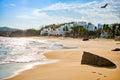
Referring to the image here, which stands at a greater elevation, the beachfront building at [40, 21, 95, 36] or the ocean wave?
the beachfront building at [40, 21, 95, 36]

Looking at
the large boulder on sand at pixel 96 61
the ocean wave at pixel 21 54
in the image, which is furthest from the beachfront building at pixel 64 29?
the large boulder on sand at pixel 96 61

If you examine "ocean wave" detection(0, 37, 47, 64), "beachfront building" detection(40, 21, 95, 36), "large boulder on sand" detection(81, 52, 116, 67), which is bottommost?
"ocean wave" detection(0, 37, 47, 64)

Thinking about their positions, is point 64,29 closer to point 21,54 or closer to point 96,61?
point 21,54

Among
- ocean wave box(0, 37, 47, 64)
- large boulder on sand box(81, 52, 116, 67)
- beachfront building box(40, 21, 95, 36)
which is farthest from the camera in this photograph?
beachfront building box(40, 21, 95, 36)

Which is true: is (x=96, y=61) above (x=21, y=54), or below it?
above

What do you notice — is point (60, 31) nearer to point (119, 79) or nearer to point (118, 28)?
point (118, 28)

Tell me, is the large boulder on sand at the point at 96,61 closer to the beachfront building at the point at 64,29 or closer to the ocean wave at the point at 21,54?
the ocean wave at the point at 21,54

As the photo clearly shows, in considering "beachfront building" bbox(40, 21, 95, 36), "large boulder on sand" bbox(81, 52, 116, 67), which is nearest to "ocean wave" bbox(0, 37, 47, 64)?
"large boulder on sand" bbox(81, 52, 116, 67)

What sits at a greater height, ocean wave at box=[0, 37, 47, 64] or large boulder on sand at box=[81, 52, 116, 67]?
large boulder on sand at box=[81, 52, 116, 67]

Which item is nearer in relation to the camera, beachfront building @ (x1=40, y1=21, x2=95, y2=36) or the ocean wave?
the ocean wave

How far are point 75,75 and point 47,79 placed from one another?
1472 mm

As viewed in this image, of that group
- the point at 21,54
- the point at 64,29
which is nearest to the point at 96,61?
the point at 21,54

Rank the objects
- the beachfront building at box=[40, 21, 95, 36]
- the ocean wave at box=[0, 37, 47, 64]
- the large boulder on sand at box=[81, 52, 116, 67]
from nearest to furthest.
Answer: the large boulder on sand at box=[81, 52, 116, 67], the ocean wave at box=[0, 37, 47, 64], the beachfront building at box=[40, 21, 95, 36]

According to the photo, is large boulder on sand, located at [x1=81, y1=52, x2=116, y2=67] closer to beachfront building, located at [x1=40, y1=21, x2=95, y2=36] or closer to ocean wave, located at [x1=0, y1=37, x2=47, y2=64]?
ocean wave, located at [x1=0, y1=37, x2=47, y2=64]
